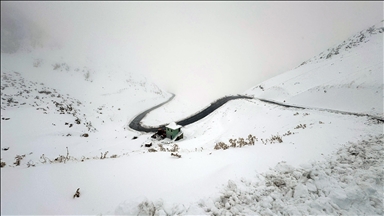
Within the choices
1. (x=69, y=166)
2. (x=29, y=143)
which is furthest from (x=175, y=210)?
(x=29, y=143)

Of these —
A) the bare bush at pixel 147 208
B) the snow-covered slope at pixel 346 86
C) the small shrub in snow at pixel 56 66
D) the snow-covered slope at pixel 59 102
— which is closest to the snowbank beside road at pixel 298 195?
the bare bush at pixel 147 208

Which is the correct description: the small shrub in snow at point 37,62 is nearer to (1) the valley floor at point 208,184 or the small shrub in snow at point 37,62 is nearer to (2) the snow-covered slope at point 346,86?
(1) the valley floor at point 208,184

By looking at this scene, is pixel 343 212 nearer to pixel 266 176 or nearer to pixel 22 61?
pixel 266 176

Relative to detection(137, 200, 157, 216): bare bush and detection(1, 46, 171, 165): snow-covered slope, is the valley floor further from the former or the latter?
detection(1, 46, 171, 165): snow-covered slope

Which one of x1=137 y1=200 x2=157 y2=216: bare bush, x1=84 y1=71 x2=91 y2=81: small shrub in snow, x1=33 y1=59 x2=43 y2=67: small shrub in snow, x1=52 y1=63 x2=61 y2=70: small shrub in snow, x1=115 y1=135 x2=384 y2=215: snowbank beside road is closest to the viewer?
x1=137 y1=200 x2=157 y2=216: bare bush

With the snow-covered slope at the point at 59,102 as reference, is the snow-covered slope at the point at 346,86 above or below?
below

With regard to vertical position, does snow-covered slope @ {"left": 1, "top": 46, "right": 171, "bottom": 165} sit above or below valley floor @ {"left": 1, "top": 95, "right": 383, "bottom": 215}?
above

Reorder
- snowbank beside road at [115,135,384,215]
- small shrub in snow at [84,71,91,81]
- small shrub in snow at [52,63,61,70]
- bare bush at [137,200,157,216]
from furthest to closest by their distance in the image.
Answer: small shrub in snow at [84,71,91,81] < small shrub in snow at [52,63,61,70] < snowbank beside road at [115,135,384,215] < bare bush at [137,200,157,216]

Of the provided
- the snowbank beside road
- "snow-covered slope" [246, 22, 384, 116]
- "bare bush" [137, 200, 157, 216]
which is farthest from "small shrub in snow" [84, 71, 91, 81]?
the snowbank beside road

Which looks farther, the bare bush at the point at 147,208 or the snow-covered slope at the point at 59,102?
the snow-covered slope at the point at 59,102

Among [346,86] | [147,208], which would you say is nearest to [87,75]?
[147,208]

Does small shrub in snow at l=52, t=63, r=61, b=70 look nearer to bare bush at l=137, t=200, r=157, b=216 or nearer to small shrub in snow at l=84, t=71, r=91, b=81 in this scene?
small shrub in snow at l=84, t=71, r=91, b=81

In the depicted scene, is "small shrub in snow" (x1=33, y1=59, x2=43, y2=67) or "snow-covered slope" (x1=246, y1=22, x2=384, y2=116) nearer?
"snow-covered slope" (x1=246, y1=22, x2=384, y2=116)

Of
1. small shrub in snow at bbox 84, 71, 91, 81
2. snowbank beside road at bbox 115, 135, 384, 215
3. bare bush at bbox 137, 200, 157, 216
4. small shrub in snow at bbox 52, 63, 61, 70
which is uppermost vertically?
small shrub in snow at bbox 52, 63, 61, 70
